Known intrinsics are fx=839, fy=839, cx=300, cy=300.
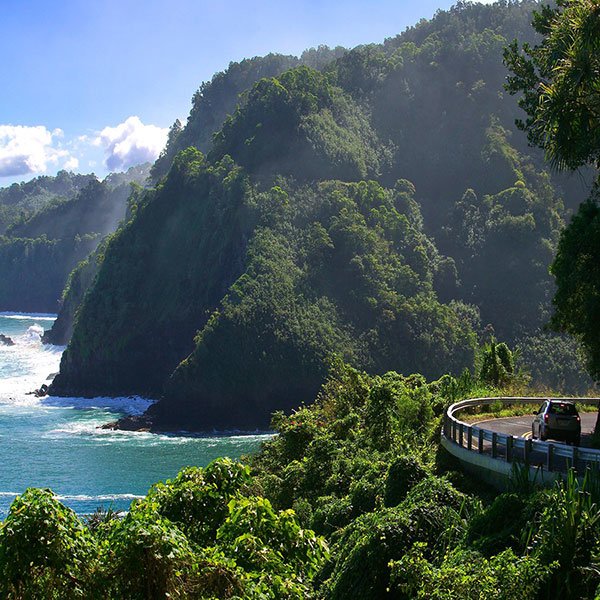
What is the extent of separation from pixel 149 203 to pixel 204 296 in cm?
2057

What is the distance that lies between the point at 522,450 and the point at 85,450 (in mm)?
53658

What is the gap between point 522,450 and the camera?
15.9 meters

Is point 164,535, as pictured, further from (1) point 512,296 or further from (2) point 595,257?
(1) point 512,296

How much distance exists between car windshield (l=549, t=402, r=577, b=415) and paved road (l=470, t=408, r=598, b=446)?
1.63 m

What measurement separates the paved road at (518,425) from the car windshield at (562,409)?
1.63 meters

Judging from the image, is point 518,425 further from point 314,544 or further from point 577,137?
point 314,544

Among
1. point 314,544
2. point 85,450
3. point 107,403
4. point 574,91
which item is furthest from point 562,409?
point 107,403

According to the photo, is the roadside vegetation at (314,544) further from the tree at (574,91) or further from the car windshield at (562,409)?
the tree at (574,91)

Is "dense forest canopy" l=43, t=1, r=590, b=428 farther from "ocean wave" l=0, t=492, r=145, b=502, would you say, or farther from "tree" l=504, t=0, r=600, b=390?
"tree" l=504, t=0, r=600, b=390

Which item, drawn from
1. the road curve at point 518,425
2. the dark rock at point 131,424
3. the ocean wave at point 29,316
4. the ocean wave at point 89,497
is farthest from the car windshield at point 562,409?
the ocean wave at point 29,316

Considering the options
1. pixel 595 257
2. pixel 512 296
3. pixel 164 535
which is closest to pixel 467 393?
pixel 595 257

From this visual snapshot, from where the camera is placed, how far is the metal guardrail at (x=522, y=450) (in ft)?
45.0

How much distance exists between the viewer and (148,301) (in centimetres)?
10550

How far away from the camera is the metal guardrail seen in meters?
13.7
